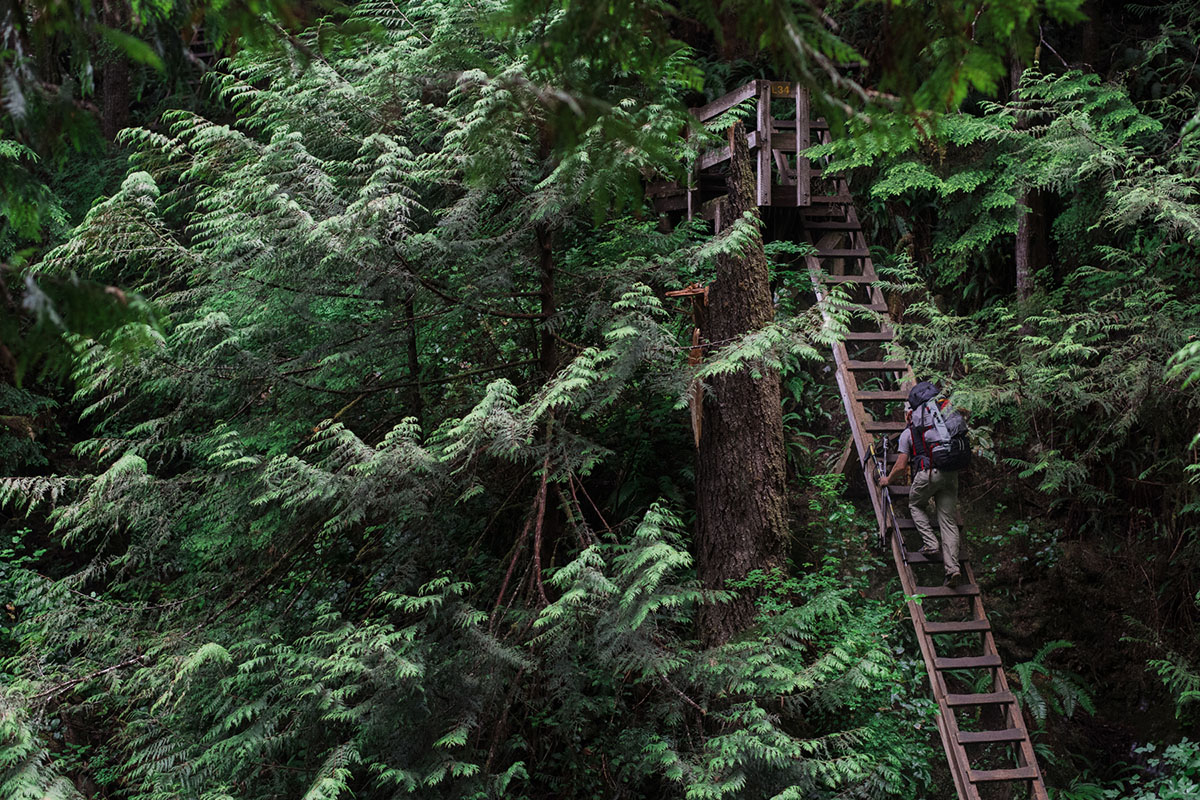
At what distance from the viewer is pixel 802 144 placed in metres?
9.23

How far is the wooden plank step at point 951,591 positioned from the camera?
7.65m

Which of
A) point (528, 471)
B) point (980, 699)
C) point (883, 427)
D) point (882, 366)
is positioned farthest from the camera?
point (528, 471)

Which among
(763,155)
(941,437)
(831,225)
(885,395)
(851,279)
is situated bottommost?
(941,437)

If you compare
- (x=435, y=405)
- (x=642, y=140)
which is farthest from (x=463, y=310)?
(x=642, y=140)

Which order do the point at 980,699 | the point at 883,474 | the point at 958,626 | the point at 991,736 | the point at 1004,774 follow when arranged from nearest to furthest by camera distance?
the point at 1004,774, the point at 991,736, the point at 980,699, the point at 958,626, the point at 883,474

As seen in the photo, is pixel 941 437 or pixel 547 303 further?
pixel 547 303

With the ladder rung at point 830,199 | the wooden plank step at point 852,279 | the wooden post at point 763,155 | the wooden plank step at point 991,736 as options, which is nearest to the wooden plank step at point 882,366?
the wooden plank step at point 852,279

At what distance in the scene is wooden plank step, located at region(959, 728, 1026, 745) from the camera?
22.5 ft

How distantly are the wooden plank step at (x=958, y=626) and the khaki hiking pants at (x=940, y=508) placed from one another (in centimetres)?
52

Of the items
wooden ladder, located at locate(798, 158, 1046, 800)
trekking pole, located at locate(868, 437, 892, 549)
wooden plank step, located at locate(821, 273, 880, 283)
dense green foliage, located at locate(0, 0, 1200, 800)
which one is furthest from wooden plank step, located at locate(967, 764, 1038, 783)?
wooden plank step, located at locate(821, 273, 880, 283)

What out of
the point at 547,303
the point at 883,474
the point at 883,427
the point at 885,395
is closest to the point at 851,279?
the point at 885,395

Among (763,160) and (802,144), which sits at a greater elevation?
(802,144)

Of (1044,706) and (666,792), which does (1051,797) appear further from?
(666,792)

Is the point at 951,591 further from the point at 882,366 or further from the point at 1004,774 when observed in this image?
the point at 882,366
